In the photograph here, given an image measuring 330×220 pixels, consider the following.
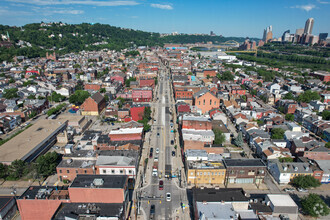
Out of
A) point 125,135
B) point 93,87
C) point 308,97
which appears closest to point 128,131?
point 125,135

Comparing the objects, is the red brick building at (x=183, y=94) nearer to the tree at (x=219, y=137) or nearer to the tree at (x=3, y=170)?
the tree at (x=219, y=137)

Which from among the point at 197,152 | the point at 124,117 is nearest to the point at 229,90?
the point at 124,117

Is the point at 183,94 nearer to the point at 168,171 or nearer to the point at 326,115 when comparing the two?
the point at 326,115

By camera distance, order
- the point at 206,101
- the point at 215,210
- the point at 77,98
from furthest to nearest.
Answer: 1. the point at 77,98
2. the point at 206,101
3. the point at 215,210

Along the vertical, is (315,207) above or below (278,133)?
below

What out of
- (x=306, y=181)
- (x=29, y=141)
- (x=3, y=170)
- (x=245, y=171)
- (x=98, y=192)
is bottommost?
(x=3, y=170)

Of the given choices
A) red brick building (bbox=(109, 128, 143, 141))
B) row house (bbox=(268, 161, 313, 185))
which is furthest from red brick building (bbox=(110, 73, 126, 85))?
row house (bbox=(268, 161, 313, 185))

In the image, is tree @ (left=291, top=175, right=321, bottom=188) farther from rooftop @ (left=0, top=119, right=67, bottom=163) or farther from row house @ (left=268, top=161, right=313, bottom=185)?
rooftop @ (left=0, top=119, right=67, bottom=163)
